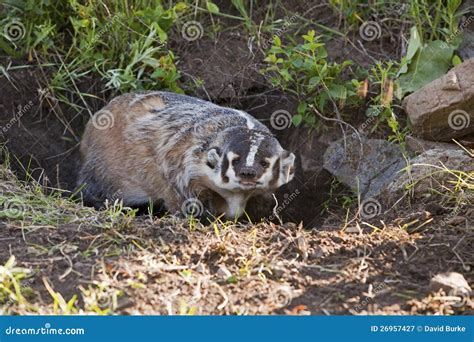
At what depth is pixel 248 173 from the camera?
16.3 feet

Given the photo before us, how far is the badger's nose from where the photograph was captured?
16.3 feet

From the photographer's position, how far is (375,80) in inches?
236

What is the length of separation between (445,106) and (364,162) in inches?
30.2

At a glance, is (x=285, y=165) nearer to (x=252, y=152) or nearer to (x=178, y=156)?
(x=252, y=152)

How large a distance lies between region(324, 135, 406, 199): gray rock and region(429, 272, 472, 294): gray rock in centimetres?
184

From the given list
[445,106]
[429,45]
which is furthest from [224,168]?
[429,45]

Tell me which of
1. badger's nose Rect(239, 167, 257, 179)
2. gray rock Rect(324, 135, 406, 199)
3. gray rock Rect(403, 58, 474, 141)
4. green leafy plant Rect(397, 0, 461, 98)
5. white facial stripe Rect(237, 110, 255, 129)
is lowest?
gray rock Rect(324, 135, 406, 199)

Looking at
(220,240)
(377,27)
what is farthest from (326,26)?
(220,240)

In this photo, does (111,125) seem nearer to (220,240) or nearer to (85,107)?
(85,107)

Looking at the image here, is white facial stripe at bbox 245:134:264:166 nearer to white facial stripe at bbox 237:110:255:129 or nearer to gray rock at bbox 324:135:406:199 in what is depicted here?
white facial stripe at bbox 237:110:255:129

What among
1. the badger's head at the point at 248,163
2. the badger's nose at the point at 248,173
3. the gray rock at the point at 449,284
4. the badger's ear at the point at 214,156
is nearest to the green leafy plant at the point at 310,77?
the badger's head at the point at 248,163

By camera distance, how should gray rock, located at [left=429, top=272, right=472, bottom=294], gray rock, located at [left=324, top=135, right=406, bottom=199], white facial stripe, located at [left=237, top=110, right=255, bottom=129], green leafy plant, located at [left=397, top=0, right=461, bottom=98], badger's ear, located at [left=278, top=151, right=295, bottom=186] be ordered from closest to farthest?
gray rock, located at [left=429, top=272, right=472, bottom=294], badger's ear, located at [left=278, top=151, right=295, bottom=186], white facial stripe, located at [left=237, top=110, right=255, bottom=129], gray rock, located at [left=324, top=135, right=406, bottom=199], green leafy plant, located at [left=397, top=0, right=461, bottom=98]

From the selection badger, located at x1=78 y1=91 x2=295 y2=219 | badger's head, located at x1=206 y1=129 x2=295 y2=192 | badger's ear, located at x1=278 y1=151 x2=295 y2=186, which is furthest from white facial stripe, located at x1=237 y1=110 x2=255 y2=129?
badger's ear, located at x1=278 y1=151 x2=295 y2=186

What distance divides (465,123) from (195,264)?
223cm
